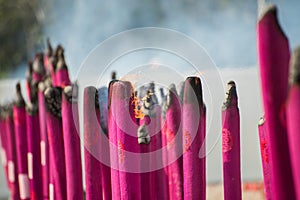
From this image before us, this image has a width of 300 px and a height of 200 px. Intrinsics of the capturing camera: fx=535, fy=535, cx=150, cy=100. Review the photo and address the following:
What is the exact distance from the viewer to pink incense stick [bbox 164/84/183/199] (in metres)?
0.93

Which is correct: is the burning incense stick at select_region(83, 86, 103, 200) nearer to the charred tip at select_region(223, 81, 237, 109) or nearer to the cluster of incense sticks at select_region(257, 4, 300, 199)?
the charred tip at select_region(223, 81, 237, 109)

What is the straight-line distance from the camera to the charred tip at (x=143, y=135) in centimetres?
90

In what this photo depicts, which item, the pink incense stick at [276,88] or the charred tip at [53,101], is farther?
the charred tip at [53,101]

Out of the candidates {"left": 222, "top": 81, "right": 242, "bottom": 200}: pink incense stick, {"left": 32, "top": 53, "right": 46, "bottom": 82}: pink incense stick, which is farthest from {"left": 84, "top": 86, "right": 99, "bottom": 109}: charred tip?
{"left": 32, "top": 53, "right": 46, "bottom": 82}: pink incense stick

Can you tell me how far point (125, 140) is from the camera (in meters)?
0.87

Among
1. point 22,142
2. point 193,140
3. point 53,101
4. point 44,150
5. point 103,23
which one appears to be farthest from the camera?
point 103,23

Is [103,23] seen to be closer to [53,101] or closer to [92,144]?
[53,101]

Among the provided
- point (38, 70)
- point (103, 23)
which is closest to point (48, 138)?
point (38, 70)

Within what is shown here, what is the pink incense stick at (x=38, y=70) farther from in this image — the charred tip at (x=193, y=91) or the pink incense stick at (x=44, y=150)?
the charred tip at (x=193, y=91)

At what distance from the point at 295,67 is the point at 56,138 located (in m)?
0.57

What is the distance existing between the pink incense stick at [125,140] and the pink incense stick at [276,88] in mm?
272

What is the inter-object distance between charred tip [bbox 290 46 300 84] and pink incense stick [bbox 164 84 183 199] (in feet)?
1.12

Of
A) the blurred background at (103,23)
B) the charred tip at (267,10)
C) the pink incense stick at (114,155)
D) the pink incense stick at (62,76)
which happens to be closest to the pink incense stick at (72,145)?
the pink incense stick at (114,155)

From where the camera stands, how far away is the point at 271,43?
2.15 ft
